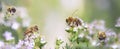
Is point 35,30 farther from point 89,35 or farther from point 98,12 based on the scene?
point 98,12

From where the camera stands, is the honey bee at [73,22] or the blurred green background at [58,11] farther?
the blurred green background at [58,11]

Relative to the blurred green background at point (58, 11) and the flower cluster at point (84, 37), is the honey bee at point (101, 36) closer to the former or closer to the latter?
the flower cluster at point (84, 37)

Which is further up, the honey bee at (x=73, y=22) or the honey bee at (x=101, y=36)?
the honey bee at (x=73, y=22)

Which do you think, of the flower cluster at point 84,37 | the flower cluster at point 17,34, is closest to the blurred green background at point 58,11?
the flower cluster at point 17,34

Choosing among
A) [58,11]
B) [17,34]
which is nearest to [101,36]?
[17,34]

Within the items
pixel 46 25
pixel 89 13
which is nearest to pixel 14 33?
pixel 46 25

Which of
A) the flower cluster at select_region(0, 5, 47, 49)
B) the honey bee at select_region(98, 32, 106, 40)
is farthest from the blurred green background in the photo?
the honey bee at select_region(98, 32, 106, 40)

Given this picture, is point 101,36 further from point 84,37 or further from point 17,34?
point 17,34

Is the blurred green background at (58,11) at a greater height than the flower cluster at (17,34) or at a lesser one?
greater

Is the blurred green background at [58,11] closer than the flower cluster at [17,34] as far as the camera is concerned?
No

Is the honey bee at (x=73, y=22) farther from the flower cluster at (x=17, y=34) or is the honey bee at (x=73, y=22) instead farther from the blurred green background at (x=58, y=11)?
the blurred green background at (x=58, y=11)

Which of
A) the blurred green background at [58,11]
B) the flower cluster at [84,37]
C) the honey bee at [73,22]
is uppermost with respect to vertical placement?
the blurred green background at [58,11]
